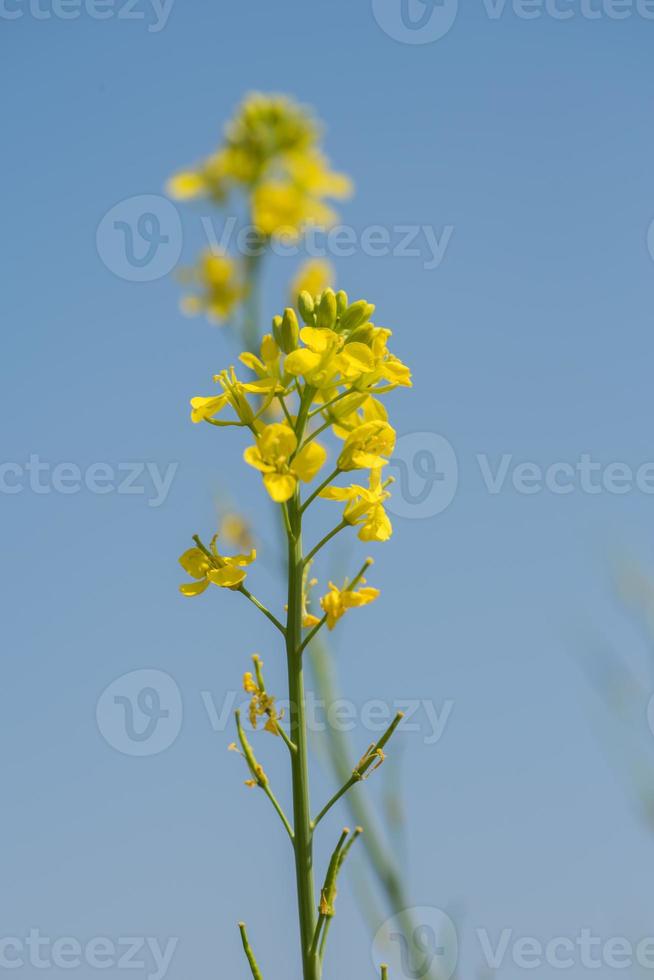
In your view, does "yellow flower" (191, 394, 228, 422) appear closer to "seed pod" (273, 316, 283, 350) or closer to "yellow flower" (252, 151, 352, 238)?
"seed pod" (273, 316, 283, 350)

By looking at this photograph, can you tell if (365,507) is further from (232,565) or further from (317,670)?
(317,670)

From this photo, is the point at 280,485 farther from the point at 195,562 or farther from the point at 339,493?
the point at 195,562

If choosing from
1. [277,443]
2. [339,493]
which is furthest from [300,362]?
[339,493]

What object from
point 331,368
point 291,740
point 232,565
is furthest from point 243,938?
point 331,368

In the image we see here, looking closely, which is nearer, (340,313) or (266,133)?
(340,313)

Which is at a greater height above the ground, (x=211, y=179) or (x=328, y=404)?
(x=211, y=179)

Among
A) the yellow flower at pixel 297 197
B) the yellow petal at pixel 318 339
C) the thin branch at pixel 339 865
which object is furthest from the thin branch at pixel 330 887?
the yellow flower at pixel 297 197
